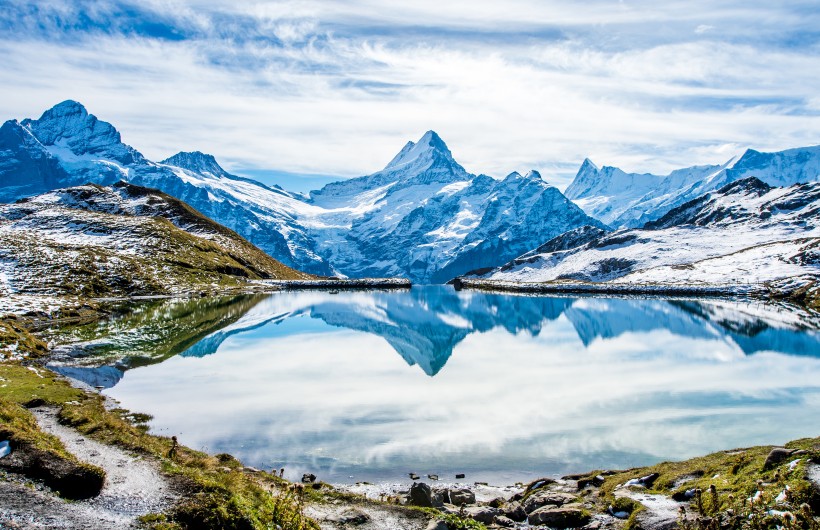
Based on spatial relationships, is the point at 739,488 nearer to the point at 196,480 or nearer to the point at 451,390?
the point at 196,480

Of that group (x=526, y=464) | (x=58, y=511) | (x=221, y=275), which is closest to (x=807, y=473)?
(x=526, y=464)

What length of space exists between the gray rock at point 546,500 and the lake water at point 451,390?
730 centimetres

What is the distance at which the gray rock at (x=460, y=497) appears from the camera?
24.6m

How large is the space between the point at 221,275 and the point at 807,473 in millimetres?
180585

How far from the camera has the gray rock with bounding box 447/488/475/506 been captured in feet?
80.7

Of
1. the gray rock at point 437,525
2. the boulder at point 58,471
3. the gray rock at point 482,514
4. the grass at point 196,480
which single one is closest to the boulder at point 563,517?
the gray rock at point 482,514

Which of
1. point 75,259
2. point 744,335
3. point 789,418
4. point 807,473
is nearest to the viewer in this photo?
point 807,473

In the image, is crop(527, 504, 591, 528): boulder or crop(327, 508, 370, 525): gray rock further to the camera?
crop(527, 504, 591, 528): boulder

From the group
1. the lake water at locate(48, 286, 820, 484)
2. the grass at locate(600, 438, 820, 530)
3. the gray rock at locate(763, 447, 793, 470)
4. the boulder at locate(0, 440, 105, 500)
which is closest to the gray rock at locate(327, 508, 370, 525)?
the boulder at locate(0, 440, 105, 500)

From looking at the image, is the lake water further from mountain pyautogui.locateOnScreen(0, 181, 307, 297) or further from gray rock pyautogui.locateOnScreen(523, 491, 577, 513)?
mountain pyautogui.locateOnScreen(0, 181, 307, 297)

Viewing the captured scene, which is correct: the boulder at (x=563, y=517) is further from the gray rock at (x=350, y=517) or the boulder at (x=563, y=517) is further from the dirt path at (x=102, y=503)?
the dirt path at (x=102, y=503)

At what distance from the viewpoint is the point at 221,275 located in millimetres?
183375

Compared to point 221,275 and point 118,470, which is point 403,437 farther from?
point 221,275

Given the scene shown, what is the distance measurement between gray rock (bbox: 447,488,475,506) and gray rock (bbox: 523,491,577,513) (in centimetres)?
233
